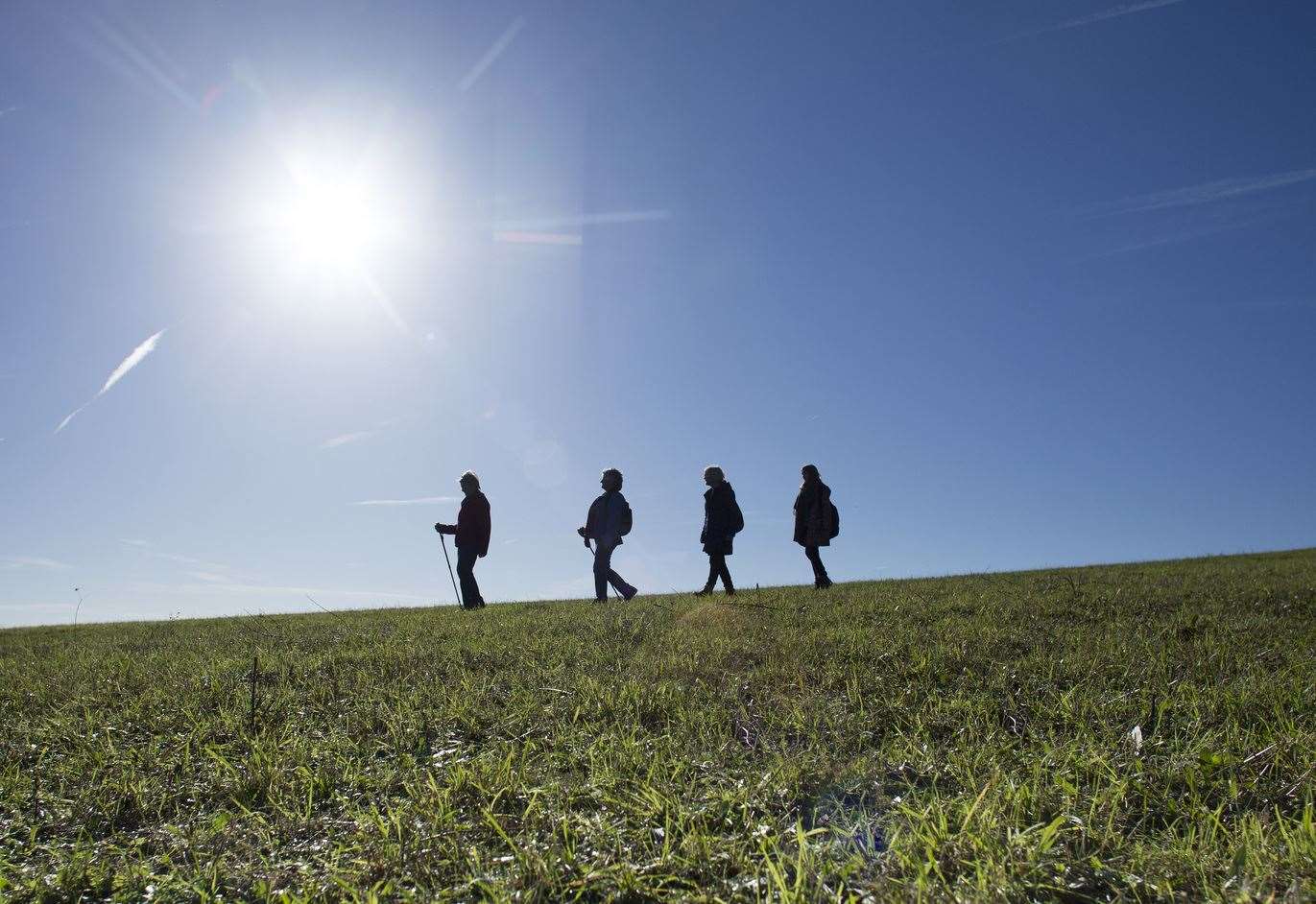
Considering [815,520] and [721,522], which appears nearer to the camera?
[721,522]

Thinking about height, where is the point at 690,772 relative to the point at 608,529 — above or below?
below

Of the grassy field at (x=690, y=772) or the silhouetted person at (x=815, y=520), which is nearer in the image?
the grassy field at (x=690, y=772)

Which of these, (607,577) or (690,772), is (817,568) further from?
(690,772)

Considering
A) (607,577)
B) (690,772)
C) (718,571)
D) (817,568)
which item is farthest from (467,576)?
(690,772)

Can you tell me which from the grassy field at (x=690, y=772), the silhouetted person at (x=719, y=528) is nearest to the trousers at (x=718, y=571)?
the silhouetted person at (x=719, y=528)

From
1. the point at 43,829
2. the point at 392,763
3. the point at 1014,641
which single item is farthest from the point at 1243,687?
the point at 43,829

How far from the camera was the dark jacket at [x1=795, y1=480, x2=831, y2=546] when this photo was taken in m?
14.9

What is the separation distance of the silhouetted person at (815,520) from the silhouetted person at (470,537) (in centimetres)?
659

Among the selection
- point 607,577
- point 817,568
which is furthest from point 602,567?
point 817,568

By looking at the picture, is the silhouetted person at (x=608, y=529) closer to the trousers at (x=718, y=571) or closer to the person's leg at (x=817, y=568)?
the trousers at (x=718, y=571)

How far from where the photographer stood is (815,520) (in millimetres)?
14969

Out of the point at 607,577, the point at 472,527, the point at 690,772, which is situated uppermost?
the point at 472,527

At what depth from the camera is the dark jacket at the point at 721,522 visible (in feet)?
46.3

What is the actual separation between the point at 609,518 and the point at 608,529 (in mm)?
222
